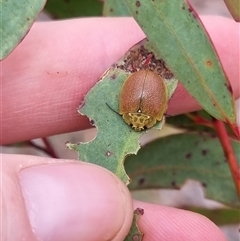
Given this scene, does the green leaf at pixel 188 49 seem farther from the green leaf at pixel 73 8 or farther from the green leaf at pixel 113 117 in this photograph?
the green leaf at pixel 73 8

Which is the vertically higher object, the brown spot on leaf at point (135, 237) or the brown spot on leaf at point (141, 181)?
the brown spot on leaf at point (135, 237)

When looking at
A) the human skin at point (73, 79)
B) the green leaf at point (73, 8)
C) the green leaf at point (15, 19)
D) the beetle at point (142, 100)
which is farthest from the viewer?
the green leaf at point (73, 8)

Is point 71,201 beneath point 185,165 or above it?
above

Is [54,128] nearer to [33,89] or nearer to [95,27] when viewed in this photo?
[33,89]

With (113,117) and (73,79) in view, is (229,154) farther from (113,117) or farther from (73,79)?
(73,79)

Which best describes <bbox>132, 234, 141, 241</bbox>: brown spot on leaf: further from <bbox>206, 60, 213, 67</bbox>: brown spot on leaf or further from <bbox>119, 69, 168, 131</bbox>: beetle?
<bbox>206, 60, 213, 67</bbox>: brown spot on leaf

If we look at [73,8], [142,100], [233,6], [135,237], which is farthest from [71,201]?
[73,8]

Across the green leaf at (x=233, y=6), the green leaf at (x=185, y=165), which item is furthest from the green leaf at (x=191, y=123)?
the green leaf at (x=233, y=6)
